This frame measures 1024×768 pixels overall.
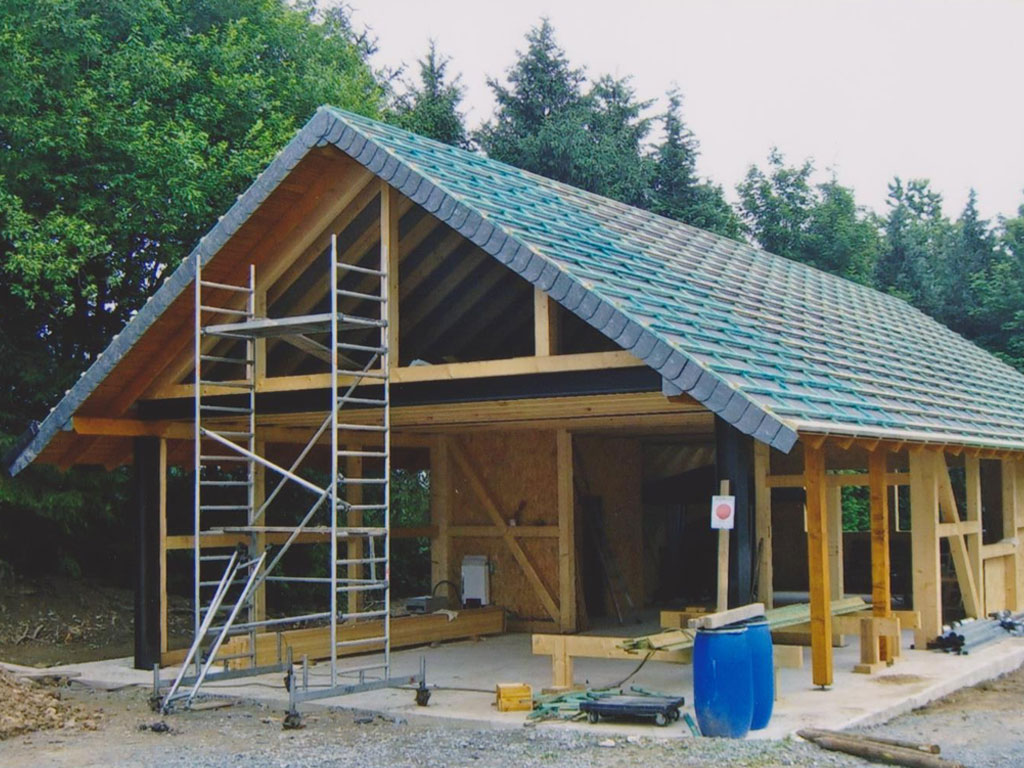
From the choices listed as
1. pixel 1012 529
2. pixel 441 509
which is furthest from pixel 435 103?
pixel 1012 529

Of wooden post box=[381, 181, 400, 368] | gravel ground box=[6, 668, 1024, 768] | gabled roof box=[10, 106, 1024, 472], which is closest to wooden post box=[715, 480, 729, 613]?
gabled roof box=[10, 106, 1024, 472]

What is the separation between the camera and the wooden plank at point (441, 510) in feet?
52.0

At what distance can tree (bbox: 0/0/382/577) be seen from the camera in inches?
637

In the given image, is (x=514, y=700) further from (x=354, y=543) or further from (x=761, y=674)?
(x=354, y=543)

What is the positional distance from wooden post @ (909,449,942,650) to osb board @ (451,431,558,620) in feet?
14.0

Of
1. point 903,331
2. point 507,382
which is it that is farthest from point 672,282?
point 903,331

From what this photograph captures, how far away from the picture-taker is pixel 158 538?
1273cm

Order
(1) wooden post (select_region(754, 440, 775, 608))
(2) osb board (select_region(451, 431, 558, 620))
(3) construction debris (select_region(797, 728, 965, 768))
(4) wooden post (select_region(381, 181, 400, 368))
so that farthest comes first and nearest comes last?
(2) osb board (select_region(451, 431, 558, 620)) < (1) wooden post (select_region(754, 440, 775, 608)) < (4) wooden post (select_region(381, 181, 400, 368)) < (3) construction debris (select_region(797, 728, 965, 768))

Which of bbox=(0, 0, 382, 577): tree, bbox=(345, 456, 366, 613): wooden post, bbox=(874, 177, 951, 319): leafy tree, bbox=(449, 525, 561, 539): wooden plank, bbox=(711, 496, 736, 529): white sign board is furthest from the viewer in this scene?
bbox=(874, 177, 951, 319): leafy tree

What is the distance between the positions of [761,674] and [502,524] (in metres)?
7.17

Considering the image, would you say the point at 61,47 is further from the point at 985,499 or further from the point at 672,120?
the point at 672,120

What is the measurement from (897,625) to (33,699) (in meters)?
7.37

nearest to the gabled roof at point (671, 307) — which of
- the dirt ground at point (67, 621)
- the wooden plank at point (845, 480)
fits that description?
the wooden plank at point (845, 480)

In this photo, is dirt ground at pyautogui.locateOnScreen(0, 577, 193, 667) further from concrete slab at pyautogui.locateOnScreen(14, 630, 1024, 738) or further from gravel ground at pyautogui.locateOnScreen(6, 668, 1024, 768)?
gravel ground at pyautogui.locateOnScreen(6, 668, 1024, 768)
